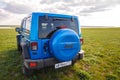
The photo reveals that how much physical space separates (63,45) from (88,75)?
5.73ft

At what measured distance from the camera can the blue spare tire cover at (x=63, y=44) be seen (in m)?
4.09

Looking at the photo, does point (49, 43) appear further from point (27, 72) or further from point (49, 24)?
point (27, 72)

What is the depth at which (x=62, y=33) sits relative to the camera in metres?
4.14

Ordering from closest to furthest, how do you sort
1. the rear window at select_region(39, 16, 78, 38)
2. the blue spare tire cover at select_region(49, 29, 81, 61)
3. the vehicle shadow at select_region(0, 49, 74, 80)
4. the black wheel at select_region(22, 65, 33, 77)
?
the blue spare tire cover at select_region(49, 29, 81, 61) < the rear window at select_region(39, 16, 78, 38) < the black wheel at select_region(22, 65, 33, 77) < the vehicle shadow at select_region(0, 49, 74, 80)

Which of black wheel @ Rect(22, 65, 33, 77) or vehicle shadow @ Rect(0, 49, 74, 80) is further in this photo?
vehicle shadow @ Rect(0, 49, 74, 80)

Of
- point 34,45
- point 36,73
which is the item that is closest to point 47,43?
point 34,45

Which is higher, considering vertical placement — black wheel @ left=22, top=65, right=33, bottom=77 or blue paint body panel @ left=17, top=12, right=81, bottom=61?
blue paint body panel @ left=17, top=12, right=81, bottom=61

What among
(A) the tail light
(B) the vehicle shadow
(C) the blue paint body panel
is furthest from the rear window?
(B) the vehicle shadow

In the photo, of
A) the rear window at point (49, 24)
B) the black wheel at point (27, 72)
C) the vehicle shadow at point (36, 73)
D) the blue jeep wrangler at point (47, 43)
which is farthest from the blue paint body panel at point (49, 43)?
the vehicle shadow at point (36, 73)

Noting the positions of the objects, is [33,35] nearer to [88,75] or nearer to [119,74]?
[88,75]

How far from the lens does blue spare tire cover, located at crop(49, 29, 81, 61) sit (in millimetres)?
4090

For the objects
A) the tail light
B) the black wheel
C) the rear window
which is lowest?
the black wheel

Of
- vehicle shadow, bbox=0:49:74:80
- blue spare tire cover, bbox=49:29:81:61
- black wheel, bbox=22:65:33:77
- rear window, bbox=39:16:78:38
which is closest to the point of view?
blue spare tire cover, bbox=49:29:81:61

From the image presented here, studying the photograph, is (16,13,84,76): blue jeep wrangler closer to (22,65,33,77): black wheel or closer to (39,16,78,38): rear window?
(39,16,78,38): rear window
